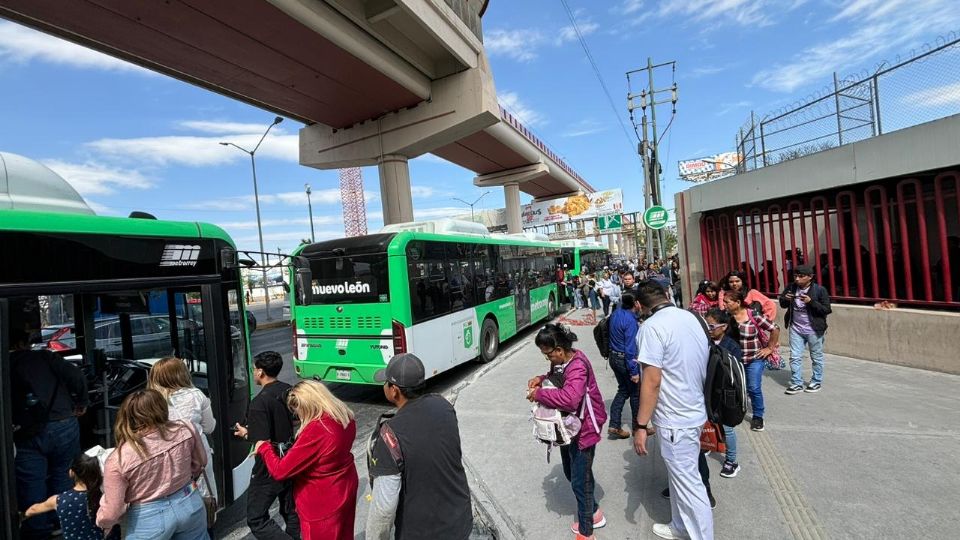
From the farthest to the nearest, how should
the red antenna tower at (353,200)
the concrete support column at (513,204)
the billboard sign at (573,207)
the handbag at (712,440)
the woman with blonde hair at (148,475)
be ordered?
the red antenna tower at (353,200) < the billboard sign at (573,207) < the concrete support column at (513,204) < the handbag at (712,440) < the woman with blonde hair at (148,475)

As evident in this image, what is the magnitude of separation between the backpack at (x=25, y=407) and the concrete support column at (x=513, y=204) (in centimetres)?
3284

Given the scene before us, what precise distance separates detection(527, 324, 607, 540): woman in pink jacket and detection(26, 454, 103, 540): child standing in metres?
2.62

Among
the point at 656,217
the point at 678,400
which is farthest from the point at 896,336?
the point at 678,400

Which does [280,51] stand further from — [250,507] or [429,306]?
[250,507]

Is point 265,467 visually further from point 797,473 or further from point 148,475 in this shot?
point 797,473

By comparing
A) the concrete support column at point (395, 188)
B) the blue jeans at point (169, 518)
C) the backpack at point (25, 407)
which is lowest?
the blue jeans at point (169, 518)

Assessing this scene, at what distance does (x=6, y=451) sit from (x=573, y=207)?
187ft

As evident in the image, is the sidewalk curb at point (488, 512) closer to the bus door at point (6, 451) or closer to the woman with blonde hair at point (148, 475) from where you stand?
the woman with blonde hair at point (148, 475)

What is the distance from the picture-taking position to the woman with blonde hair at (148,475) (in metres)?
2.46

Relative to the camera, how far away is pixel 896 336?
7.48 metres

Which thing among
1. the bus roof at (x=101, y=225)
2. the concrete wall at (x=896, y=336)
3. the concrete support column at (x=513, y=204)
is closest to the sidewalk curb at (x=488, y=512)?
the bus roof at (x=101, y=225)

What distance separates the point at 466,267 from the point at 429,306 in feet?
5.72

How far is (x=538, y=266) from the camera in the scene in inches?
591

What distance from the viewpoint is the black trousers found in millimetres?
3000
